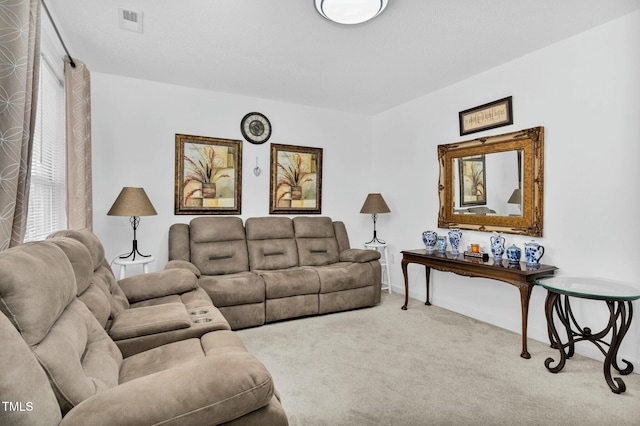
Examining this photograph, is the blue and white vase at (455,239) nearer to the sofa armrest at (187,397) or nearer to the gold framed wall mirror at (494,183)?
the gold framed wall mirror at (494,183)

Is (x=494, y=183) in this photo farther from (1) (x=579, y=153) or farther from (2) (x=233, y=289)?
(2) (x=233, y=289)

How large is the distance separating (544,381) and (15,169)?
3.15 m

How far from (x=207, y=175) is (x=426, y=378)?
3088 mm

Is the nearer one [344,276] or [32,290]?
[32,290]

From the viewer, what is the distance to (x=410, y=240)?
14.4 feet

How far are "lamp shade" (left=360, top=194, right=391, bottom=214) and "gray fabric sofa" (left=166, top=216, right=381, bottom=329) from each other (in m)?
0.59

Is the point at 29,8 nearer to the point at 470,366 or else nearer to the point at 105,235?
the point at 105,235

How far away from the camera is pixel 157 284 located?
2.62 metres

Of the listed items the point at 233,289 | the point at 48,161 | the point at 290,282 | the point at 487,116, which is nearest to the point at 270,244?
the point at 290,282

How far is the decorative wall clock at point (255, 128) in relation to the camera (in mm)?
4215

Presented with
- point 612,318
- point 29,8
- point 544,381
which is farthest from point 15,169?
point 612,318

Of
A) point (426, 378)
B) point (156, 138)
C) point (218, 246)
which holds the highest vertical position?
point (156, 138)

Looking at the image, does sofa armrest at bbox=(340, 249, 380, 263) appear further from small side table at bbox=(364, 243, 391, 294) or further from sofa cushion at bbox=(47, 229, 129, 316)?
sofa cushion at bbox=(47, 229, 129, 316)

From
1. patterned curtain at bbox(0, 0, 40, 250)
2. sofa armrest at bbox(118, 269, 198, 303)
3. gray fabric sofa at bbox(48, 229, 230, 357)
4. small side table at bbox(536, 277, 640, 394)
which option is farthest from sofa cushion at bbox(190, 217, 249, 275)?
small side table at bbox(536, 277, 640, 394)
